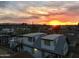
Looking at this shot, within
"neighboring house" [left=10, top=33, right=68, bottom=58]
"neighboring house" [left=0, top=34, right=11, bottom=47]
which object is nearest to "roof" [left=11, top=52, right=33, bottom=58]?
"neighboring house" [left=10, top=33, right=68, bottom=58]

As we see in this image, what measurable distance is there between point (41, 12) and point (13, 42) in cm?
67

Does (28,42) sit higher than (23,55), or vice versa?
(28,42)

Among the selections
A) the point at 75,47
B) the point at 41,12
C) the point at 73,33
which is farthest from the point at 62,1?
the point at 75,47

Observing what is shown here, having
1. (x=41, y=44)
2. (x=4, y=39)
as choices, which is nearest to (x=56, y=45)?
(x=41, y=44)

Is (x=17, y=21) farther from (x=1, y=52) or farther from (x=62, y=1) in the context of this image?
(x=62, y=1)

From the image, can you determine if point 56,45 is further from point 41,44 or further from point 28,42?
point 28,42

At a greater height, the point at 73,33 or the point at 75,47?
the point at 73,33

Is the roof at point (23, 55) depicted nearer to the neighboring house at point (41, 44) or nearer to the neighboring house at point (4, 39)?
the neighboring house at point (41, 44)

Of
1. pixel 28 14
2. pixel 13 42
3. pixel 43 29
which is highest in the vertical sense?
pixel 28 14

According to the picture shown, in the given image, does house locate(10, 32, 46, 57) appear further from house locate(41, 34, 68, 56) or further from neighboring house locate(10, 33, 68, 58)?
house locate(41, 34, 68, 56)

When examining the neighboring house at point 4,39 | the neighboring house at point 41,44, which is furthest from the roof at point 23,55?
the neighboring house at point 4,39

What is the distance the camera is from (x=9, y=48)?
233cm

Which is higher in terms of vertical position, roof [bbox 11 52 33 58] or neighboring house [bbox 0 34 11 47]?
neighboring house [bbox 0 34 11 47]

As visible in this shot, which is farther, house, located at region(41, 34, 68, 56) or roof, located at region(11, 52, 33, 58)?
roof, located at region(11, 52, 33, 58)
